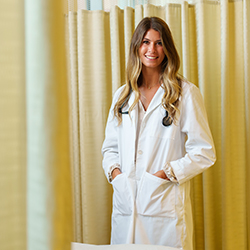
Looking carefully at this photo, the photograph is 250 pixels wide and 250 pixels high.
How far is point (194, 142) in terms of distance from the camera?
5.52 ft

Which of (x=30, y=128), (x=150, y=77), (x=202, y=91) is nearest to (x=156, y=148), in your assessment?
(x=150, y=77)

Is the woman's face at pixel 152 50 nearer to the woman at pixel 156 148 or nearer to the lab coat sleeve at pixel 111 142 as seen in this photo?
the woman at pixel 156 148

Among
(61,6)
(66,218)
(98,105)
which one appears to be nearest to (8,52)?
(61,6)

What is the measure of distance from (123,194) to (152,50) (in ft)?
2.72

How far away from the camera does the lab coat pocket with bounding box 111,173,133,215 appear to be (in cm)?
169

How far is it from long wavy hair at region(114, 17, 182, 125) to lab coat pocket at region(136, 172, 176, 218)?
0.35 m

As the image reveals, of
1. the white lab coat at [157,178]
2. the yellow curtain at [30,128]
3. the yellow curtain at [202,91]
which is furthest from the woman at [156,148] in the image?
the yellow curtain at [30,128]

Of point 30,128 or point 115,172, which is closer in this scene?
point 30,128

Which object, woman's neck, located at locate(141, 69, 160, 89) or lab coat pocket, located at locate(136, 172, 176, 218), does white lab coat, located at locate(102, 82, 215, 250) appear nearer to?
lab coat pocket, located at locate(136, 172, 176, 218)

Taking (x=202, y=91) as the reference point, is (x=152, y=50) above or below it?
above

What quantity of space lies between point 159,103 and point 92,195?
37.2 inches

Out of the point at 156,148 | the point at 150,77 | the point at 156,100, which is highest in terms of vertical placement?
the point at 150,77

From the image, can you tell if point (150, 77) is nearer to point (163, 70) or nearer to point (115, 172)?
point (163, 70)

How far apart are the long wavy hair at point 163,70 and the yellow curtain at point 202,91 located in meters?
0.37
